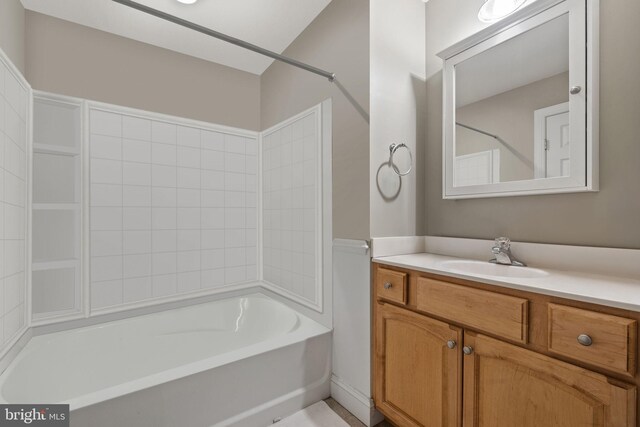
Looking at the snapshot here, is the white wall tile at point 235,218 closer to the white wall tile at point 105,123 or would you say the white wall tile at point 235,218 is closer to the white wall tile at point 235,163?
the white wall tile at point 235,163

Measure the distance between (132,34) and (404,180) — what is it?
218 cm

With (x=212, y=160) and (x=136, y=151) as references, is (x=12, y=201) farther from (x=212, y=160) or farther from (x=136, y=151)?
(x=212, y=160)

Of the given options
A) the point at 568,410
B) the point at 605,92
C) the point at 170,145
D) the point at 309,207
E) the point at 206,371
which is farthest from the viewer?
the point at 170,145

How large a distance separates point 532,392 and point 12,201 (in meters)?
2.46

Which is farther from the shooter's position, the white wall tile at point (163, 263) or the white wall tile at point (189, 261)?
the white wall tile at point (189, 261)

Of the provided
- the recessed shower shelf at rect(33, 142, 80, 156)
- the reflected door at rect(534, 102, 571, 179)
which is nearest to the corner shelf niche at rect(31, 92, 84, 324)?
Answer: the recessed shower shelf at rect(33, 142, 80, 156)

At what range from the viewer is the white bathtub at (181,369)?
4.12 feet

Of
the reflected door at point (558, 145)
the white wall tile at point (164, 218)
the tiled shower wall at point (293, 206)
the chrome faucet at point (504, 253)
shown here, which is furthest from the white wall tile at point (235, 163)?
the reflected door at point (558, 145)

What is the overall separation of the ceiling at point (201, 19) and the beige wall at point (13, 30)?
0.15 meters

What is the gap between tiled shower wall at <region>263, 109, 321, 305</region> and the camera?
2.00 m

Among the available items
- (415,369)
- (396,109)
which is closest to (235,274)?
(415,369)

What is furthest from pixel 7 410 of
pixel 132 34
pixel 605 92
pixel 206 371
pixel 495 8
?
pixel 495 8

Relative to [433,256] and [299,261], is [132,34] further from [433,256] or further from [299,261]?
[433,256]

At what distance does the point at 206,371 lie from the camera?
1.37m
